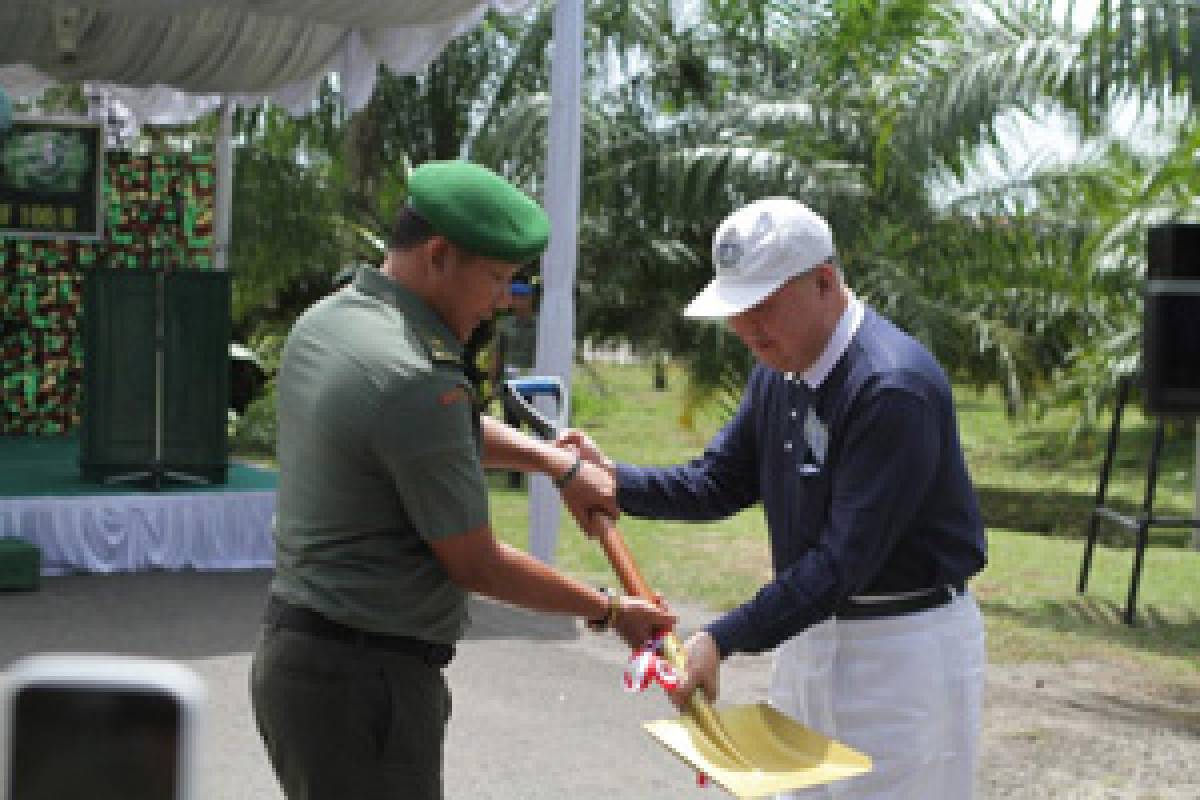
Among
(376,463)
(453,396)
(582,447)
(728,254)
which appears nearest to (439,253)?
(453,396)

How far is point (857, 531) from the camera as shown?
9.52 ft

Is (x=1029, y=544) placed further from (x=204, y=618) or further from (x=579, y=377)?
(x=579, y=377)

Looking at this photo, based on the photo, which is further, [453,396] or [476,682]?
[476,682]

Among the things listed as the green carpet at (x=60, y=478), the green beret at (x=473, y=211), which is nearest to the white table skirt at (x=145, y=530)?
the green carpet at (x=60, y=478)

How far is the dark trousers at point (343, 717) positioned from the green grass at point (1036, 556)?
563cm

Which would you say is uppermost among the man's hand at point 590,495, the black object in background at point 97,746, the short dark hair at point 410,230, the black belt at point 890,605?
the short dark hair at point 410,230

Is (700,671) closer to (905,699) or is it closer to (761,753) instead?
(761,753)

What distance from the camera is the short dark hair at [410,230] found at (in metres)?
2.75

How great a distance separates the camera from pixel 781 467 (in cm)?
319

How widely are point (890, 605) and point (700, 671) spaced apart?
1.19ft

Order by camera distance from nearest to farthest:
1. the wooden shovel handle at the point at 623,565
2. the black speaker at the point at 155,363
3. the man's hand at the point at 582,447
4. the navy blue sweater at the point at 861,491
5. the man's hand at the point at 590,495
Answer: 1. the navy blue sweater at the point at 861,491
2. the wooden shovel handle at the point at 623,565
3. the man's hand at the point at 590,495
4. the man's hand at the point at 582,447
5. the black speaker at the point at 155,363

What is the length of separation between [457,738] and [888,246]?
29.7 feet

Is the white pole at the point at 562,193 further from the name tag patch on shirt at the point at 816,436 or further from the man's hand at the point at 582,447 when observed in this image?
the name tag patch on shirt at the point at 816,436

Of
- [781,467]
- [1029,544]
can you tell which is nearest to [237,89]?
[1029,544]
